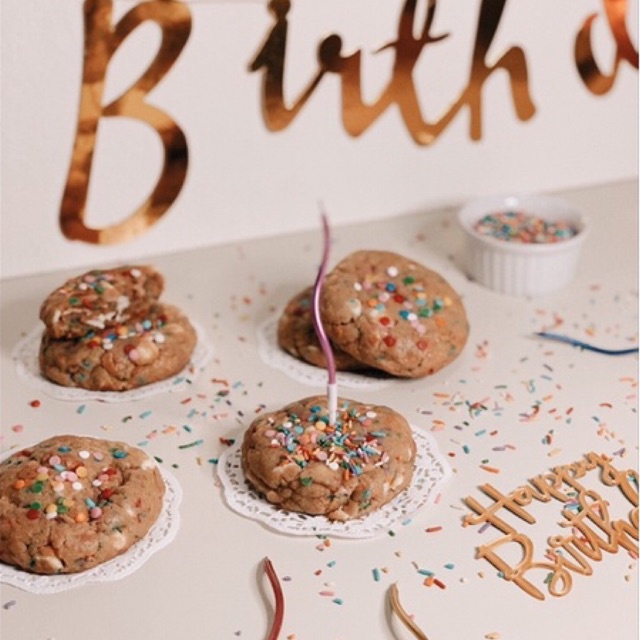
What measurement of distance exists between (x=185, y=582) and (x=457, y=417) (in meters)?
0.48

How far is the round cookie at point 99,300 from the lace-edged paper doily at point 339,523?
296mm

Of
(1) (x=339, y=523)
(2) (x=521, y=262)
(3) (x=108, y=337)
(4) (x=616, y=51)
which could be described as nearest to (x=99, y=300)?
(3) (x=108, y=337)

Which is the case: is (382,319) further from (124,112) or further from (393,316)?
(124,112)

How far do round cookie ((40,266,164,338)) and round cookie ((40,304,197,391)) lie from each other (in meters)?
0.02

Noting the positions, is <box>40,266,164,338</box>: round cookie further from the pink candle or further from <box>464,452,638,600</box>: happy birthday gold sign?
<box>464,452,638,600</box>: happy birthday gold sign

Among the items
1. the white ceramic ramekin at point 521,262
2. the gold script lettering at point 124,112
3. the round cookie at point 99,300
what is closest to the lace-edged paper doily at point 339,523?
the round cookie at point 99,300

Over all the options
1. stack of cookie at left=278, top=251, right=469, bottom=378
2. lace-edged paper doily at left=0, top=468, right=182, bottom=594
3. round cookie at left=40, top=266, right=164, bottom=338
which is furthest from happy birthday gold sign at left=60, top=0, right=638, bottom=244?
lace-edged paper doily at left=0, top=468, right=182, bottom=594

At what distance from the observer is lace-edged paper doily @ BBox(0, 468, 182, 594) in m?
1.26

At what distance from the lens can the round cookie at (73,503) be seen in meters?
1.26

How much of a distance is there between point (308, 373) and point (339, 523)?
0.35m

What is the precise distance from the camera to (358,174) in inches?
83.1

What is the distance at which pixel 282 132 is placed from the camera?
201 cm

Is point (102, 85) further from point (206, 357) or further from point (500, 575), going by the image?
point (500, 575)

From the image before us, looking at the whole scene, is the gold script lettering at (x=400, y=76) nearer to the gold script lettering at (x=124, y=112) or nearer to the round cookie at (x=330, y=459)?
the gold script lettering at (x=124, y=112)
